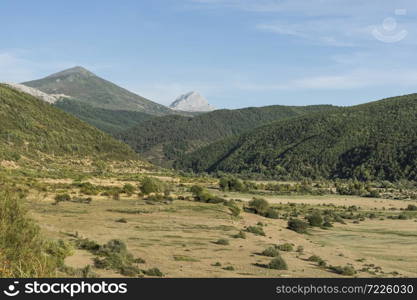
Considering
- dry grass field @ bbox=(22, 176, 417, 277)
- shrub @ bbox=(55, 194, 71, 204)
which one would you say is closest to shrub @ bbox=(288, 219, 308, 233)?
dry grass field @ bbox=(22, 176, 417, 277)

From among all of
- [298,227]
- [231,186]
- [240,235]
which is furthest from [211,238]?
[231,186]

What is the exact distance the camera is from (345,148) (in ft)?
519

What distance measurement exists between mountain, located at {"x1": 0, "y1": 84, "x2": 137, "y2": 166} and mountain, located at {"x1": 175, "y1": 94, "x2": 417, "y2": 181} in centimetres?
5503

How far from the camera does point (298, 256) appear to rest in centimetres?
2864

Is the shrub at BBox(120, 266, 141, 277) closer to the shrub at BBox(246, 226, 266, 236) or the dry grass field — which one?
the dry grass field

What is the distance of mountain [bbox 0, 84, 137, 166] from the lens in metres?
93.1

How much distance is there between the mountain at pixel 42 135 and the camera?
305ft

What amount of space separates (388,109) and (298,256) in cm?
15671

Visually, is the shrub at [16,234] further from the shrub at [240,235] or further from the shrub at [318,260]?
the shrub at [240,235]

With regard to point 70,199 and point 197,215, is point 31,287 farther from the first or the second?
point 70,199

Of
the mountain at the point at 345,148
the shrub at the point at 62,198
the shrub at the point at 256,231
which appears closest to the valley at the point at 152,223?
the shrub at the point at 62,198

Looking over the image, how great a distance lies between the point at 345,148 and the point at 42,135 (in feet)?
317

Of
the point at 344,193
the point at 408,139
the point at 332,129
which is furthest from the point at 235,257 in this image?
the point at 332,129

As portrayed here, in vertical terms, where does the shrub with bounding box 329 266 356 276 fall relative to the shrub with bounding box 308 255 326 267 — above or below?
above
